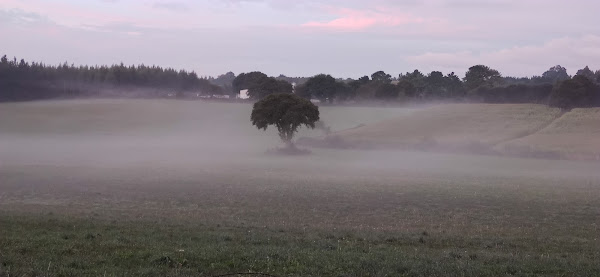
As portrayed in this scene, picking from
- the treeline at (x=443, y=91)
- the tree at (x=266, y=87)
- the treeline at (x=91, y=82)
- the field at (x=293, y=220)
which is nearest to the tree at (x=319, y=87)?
the treeline at (x=443, y=91)

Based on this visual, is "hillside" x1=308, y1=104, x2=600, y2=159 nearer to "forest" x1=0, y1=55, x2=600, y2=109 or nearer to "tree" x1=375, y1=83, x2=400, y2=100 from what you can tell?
"forest" x1=0, y1=55, x2=600, y2=109

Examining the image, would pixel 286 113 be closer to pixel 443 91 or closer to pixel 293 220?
pixel 293 220

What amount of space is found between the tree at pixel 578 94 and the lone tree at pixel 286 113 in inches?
2030

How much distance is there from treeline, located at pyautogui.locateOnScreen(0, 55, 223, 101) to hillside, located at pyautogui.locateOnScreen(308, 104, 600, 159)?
86630 mm

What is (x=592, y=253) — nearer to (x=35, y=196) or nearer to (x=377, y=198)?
(x=377, y=198)

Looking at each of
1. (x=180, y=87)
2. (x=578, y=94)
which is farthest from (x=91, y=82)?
(x=578, y=94)

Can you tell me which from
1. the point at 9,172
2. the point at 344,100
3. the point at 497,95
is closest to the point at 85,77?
the point at 344,100

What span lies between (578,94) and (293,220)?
312ft

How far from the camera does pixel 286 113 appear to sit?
75312 millimetres

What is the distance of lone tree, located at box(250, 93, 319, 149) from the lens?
7550 cm

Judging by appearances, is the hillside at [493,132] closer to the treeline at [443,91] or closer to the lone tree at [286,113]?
the treeline at [443,91]

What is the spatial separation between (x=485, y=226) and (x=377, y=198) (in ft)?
34.1

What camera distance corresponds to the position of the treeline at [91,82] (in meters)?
148

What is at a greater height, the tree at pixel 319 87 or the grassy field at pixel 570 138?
the tree at pixel 319 87
